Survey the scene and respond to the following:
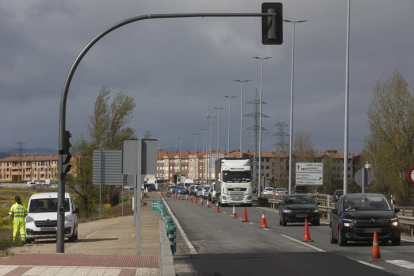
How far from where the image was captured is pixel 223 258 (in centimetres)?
1744

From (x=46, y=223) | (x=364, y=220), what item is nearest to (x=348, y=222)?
(x=364, y=220)

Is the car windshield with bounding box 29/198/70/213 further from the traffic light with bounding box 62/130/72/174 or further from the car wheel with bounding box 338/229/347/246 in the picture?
the car wheel with bounding box 338/229/347/246

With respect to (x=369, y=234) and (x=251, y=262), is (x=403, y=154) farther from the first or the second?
(x=251, y=262)

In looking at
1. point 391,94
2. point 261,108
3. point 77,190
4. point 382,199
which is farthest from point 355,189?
point 382,199

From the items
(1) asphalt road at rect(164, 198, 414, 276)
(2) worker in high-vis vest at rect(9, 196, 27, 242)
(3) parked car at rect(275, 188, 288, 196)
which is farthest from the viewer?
(3) parked car at rect(275, 188, 288, 196)

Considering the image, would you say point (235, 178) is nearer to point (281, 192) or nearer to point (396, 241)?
point (396, 241)

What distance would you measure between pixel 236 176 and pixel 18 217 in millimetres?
34195

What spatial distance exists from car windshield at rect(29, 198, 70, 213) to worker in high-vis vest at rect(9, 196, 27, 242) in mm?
1343

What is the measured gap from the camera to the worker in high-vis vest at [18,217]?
76.9ft

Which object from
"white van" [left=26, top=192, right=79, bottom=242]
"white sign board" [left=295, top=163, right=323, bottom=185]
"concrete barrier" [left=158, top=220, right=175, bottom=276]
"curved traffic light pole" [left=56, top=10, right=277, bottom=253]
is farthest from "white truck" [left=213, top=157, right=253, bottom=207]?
"concrete barrier" [left=158, top=220, right=175, bottom=276]

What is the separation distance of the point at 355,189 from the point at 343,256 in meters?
88.5

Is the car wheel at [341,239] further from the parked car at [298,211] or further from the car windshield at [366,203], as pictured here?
the parked car at [298,211]

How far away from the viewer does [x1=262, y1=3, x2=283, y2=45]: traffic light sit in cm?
1561

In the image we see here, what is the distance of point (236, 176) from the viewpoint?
56625 millimetres
